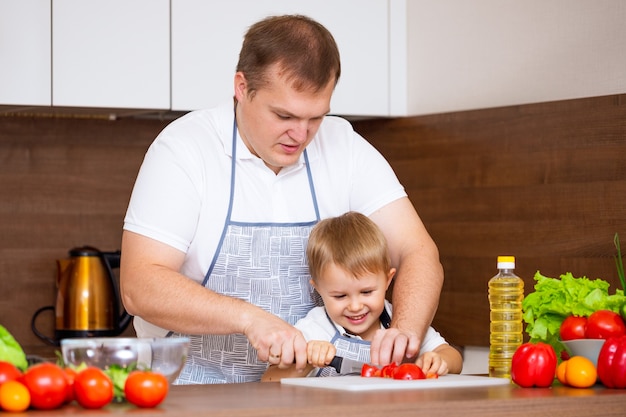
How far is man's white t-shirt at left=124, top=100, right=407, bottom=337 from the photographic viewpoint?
1952mm

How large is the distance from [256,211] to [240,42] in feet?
3.26

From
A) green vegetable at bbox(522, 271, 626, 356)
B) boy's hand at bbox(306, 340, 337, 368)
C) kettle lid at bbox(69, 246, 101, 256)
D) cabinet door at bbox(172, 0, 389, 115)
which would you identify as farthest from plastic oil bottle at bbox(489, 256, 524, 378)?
kettle lid at bbox(69, 246, 101, 256)

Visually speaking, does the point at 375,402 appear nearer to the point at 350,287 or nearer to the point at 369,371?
the point at 369,371

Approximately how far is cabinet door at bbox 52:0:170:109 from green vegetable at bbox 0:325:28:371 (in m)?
1.56

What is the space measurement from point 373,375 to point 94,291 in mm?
1447

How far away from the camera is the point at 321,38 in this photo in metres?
1.96

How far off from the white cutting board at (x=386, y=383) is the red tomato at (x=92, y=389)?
0.40 metres

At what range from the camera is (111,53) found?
2834 mm

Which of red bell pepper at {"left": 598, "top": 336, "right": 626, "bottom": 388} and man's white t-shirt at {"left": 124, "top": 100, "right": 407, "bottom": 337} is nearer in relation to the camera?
red bell pepper at {"left": 598, "top": 336, "right": 626, "bottom": 388}

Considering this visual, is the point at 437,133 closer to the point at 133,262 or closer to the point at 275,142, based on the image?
the point at 275,142

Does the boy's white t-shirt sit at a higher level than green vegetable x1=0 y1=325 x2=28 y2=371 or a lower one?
lower

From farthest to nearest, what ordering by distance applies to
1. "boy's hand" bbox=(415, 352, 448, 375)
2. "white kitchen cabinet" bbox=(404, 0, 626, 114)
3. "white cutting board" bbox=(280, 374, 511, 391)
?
1. "white kitchen cabinet" bbox=(404, 0, 626, 114)
2. "boy's hand" bbox=(415, 352, 448, 375)
3. "white cutting board" bbox=(280, 374, 511, 391)

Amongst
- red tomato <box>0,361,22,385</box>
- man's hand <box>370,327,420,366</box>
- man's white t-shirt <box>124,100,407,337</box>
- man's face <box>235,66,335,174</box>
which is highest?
man's face <box>235,66,335,174</box>

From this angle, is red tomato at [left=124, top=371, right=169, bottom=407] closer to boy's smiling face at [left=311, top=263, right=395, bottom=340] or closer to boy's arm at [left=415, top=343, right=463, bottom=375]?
boy's arm at [left=415, top=343, right=463, bottom=375]
